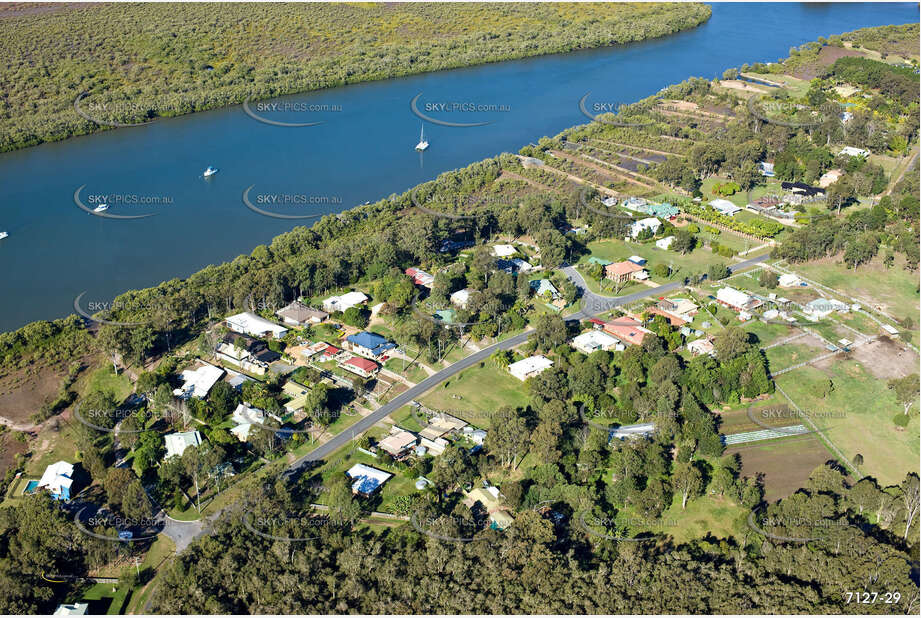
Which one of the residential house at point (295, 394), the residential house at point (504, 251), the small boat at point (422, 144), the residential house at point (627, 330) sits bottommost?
the residential house at point (627, 330)

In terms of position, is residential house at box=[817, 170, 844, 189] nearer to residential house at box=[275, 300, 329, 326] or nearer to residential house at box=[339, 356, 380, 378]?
residential house at box=[275, 300, 329, 326]

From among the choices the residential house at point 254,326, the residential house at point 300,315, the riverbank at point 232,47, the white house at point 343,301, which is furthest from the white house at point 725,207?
the riverbank at point 232,47

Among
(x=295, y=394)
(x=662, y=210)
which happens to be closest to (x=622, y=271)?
(x=662, y=210)

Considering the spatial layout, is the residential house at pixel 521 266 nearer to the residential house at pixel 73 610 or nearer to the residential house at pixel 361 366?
the residential house at pixel 361 366

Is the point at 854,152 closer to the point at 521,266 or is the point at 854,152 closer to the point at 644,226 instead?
the point at 644,226

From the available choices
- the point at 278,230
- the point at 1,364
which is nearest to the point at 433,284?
the point at 278,230

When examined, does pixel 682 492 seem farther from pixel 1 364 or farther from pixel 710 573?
pixel 1 364
